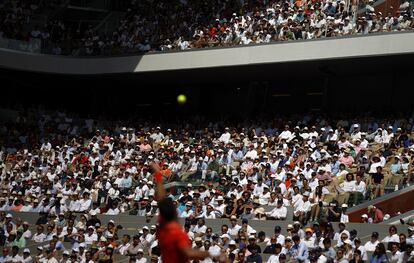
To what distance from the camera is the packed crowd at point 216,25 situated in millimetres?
30359

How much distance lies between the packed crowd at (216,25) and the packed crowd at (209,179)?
3097mm

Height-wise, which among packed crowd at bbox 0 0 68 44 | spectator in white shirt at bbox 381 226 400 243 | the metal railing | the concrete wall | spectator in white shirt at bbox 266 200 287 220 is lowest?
spectator in white shirt at bbox 381 226 400 243

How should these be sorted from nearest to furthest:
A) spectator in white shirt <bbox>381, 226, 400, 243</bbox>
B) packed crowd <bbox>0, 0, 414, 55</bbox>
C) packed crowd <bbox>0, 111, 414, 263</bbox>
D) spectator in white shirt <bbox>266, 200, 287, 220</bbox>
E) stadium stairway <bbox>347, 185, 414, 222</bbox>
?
1. spectator in white shirt <bbox>381, 226, 400, 243</bbox>
2. packed crowd <bbox>0, 111, 414, 263</bbox>
3. stadium stairway <bbox>347, 185, 414, 222</bbox>
4. spectator in white shirt <bbox>266, 200, 287, 220</bbox>
5. packed crowd <bbox>0, 0, 414, 55</bbox>

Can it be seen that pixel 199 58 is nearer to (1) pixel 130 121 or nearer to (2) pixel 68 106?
(1) pixel 130 121

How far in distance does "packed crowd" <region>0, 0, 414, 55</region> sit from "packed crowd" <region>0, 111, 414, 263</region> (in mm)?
3097

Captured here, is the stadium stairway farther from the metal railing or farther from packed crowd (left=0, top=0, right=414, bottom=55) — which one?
the metal railing

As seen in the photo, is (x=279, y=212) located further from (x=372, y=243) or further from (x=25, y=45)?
(x=25, y=45)

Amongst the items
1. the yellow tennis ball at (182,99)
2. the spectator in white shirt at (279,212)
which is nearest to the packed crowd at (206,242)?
the spectator in white shirt at (279,212)

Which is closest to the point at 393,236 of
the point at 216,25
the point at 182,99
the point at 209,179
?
the point at 209,179

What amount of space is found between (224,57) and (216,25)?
1.79 meters

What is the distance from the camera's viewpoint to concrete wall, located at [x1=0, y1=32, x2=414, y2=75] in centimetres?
2967

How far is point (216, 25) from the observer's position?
35344 millimetres

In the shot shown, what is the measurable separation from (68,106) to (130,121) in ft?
22.0

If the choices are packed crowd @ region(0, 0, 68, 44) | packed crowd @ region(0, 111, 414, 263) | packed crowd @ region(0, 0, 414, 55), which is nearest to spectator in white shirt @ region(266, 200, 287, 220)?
A: packed crowd @ region(0, 111, 414, 263)
